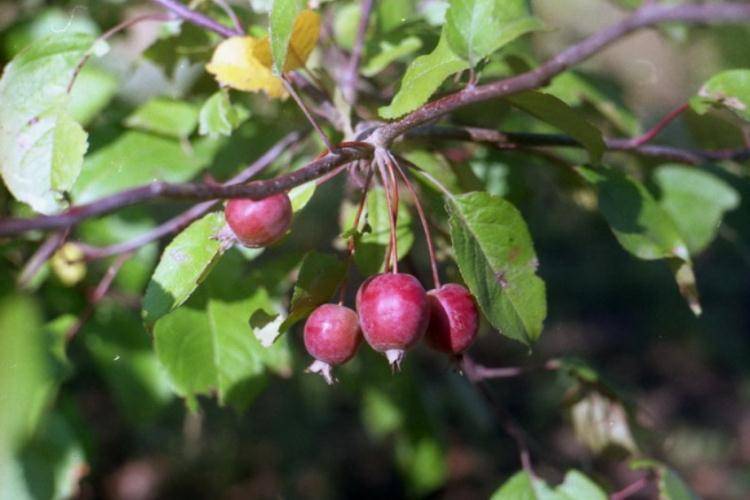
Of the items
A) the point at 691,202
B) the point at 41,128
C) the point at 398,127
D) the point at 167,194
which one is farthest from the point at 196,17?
the point at 691,202

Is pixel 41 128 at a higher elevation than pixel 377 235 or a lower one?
higher

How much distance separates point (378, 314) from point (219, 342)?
0.51 m

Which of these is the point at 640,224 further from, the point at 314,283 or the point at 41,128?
the point at 41,128

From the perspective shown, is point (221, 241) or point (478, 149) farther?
point (478, 149)

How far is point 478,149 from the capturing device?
4.87ft

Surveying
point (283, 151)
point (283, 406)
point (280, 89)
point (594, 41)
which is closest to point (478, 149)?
point (283, 151)

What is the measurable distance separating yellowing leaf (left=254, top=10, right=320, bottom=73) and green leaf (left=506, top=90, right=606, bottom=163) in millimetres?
263

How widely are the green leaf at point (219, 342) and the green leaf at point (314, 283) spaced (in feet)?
1.06

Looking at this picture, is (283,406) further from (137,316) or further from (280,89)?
(280,89)

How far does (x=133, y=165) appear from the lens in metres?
1.39

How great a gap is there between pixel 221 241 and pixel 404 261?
487 mm

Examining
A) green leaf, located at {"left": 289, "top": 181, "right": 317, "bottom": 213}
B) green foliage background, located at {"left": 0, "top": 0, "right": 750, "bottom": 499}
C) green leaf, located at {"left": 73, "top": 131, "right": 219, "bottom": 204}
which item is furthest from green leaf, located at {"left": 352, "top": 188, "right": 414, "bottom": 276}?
green leaf, located at {"left": 73, "top": 131, "right": 219, "bottom": 204}

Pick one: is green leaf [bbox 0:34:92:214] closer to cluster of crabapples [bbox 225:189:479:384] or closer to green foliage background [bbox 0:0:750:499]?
green foliage background [bbox 0:0:750:499]

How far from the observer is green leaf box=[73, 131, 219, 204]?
137cm
